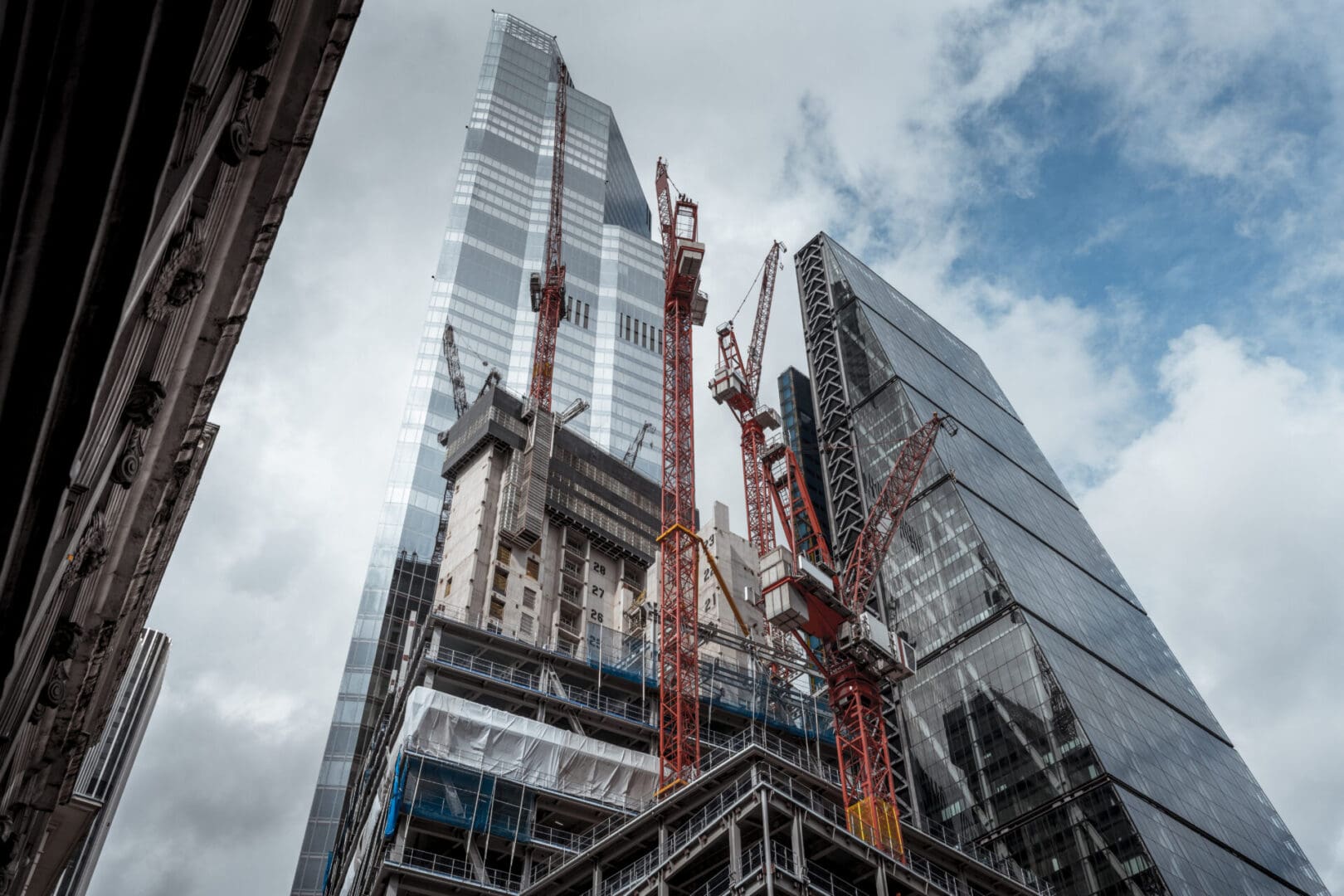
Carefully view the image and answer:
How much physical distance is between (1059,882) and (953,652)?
27.1 metres

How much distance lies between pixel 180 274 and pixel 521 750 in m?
49.7

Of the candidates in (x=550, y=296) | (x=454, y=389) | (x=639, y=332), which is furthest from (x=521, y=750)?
(x=639, y=332)

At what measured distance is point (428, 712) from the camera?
61.1 m

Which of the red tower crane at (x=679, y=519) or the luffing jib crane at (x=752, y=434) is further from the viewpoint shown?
the luffing jib crane at (x=752, y=434)

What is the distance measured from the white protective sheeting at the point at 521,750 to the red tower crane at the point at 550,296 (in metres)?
37.2

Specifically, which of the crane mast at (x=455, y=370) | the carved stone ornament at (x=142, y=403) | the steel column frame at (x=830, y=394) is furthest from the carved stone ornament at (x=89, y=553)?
the steel column frame at (x=830, y=394)

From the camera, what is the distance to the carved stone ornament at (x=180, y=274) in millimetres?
15828

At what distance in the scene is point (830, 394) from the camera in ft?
490

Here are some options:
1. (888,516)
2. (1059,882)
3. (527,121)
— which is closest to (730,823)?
(1059,882)

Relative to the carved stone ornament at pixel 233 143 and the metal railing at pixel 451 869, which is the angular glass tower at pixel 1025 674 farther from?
the carved stone ornament at pixel 233 143

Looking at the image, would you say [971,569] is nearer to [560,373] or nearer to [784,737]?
[784,737]

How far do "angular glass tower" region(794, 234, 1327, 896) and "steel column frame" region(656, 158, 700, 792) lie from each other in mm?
42621

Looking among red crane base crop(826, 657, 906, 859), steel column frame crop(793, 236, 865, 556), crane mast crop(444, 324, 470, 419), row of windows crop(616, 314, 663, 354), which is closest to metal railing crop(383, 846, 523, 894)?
red crane base crop(826, 657, 906, 859)

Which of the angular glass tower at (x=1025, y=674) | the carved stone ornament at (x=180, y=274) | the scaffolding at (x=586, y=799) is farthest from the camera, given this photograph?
the angular glass tower at (x=1025, y=674)
